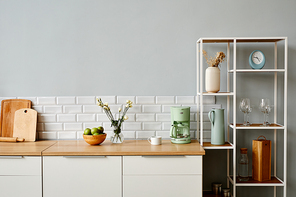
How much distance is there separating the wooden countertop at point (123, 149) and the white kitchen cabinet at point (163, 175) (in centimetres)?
5

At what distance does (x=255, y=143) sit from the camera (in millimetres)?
2652

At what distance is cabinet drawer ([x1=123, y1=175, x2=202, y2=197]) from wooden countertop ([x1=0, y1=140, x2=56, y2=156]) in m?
0.83

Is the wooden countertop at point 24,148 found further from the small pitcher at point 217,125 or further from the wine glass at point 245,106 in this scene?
the wine glass at point 245,106

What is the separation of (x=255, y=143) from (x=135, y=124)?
1242 mm

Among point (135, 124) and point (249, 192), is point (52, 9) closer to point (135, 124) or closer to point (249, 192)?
point (135, 124)

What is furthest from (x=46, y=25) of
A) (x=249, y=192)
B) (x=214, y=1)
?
(x=249, y=192)

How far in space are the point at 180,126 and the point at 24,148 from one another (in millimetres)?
1471

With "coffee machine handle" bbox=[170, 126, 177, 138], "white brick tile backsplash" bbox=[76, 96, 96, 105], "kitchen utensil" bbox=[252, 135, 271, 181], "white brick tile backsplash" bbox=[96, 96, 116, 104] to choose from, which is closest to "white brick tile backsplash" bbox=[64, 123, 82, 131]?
"white brick tile backsplash" bbox=[76, 96, 96, 105]

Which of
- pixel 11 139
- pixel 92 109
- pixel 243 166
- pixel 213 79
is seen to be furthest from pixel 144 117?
pixel 11 139

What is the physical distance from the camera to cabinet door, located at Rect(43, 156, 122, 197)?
2301 millimetres

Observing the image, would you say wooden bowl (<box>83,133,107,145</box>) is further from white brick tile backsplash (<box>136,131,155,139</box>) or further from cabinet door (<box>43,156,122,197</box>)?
white brick tile backsplash (<box>136,131,155,139</box>)

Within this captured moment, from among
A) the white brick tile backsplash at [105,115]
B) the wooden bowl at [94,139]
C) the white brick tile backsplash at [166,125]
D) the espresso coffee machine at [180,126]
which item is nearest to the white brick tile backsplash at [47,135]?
the white brick tile backsplash at [105,115]

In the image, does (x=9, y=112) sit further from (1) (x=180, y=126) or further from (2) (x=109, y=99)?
(1) (x=180, y=126)

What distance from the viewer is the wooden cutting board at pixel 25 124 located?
110 inches
